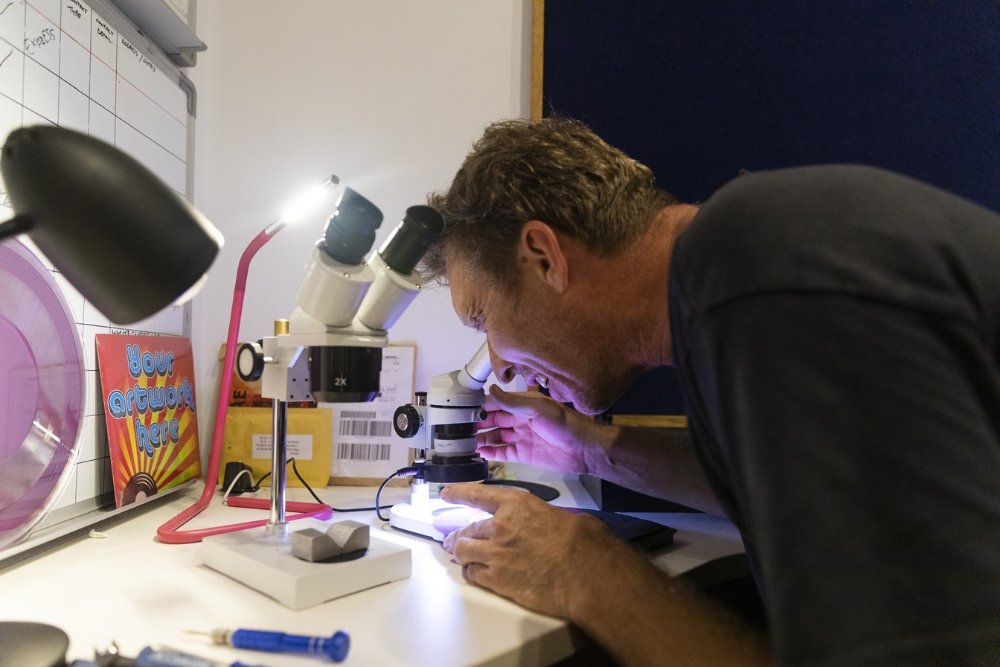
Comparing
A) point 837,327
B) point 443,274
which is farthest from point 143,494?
point 837,327

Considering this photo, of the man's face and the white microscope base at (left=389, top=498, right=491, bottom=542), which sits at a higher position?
the man's face

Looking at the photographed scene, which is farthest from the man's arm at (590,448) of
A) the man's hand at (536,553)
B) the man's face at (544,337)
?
the man's hand at (536,553)

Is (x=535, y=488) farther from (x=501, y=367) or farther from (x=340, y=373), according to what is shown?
(x=340, y=373)

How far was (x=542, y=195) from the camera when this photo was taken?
0.96 meters

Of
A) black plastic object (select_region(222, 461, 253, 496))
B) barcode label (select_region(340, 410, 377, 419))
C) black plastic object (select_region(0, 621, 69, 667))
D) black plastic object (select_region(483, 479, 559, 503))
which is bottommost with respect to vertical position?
black plastic object (select_region(483, 479, 559, 503))

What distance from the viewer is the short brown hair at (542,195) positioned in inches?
36.7

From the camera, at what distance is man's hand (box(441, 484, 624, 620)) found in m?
0.70

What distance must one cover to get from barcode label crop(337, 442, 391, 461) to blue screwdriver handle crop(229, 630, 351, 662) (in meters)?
0.86

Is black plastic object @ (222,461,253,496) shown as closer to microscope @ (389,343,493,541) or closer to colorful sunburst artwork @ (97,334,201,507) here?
colorful sunburst artwork @ (97,334,201,507)

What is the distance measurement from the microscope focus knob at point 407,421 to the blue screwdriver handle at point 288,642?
21.0 inches

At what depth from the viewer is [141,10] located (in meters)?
1.18

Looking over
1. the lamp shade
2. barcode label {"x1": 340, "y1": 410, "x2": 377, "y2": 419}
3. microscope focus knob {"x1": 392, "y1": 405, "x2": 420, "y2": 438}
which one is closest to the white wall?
barcode label {"x1": 340, "y1": 410, "x2": 377, "y2": 419}

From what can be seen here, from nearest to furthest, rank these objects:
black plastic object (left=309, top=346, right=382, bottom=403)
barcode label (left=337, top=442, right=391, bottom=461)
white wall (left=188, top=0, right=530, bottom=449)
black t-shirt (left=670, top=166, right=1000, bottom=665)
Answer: black t-shirt (left=670, top=166, right=1000, bottom=665) → black plastic object (left=309, top=346, right=382, bottom=403) → barcode label (left=337, top=442, right=391, bottom=461) → white wall (left=188, top=0, right=530, bottom=449)

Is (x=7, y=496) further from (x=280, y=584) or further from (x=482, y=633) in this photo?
(x=482, y=633)
